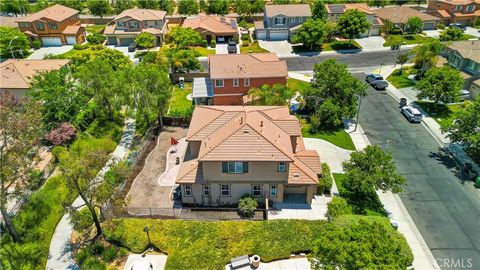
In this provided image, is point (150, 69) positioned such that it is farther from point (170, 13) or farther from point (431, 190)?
point (170, 13)

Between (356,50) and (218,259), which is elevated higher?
(356,50)

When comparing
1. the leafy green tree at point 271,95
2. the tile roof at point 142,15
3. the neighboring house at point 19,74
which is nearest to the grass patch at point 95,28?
the tile roof at point 142,15

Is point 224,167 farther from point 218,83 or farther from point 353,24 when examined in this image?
point 353,24

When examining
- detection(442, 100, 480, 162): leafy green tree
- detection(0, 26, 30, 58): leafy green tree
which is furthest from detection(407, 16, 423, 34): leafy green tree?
detection(0, 26, 30, 58): leafy green tree

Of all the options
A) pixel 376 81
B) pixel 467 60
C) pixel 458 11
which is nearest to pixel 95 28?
pixel 376 81

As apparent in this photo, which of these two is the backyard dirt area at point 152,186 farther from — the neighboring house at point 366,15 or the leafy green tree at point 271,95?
the neighboring house at point 366,15

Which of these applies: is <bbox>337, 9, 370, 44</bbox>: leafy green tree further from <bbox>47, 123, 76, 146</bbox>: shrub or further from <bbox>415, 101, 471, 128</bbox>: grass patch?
<bbox>47, 123, 76, 146</bbox>: shrub

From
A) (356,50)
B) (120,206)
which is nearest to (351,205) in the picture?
(120,206)
